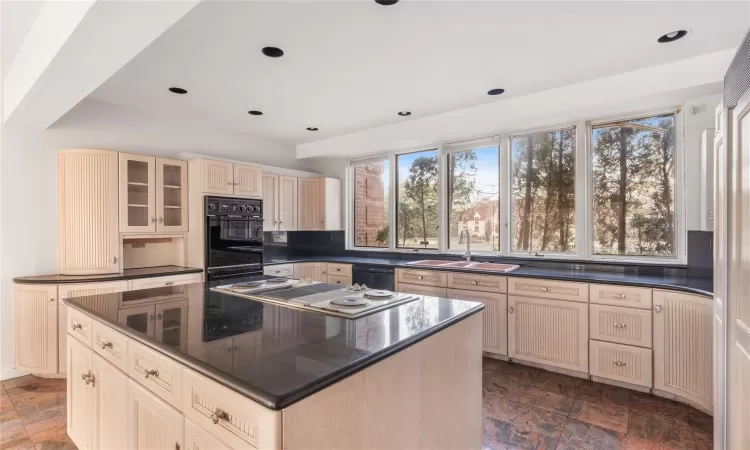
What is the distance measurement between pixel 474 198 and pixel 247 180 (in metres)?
2.70

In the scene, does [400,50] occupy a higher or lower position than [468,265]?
higher

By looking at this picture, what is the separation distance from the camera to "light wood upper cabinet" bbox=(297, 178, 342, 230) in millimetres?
5258

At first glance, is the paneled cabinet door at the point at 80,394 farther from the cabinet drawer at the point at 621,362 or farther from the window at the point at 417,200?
the window at the point at 417,200

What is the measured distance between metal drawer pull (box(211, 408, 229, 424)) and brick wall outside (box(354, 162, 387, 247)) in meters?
4.16

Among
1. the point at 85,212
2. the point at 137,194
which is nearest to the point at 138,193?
the point at 137,194

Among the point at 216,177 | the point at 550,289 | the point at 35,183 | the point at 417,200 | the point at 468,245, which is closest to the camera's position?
the point at 550,289

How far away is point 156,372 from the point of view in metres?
1.36

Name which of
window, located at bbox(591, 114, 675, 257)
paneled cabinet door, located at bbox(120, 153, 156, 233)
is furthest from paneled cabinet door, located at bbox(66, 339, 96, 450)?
window, located at bbox(591, 114, 675, 257)

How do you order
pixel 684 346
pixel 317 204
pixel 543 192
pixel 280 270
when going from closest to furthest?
pixel 684 346, pixel 543 192, pixel 280 270, pixel 317 204

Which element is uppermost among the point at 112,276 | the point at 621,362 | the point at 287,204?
the point at 287,204

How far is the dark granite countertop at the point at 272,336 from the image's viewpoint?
1008 mm

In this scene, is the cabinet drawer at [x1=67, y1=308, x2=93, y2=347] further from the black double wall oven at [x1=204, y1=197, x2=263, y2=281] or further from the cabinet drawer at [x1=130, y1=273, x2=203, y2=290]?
the black double wall oven at [x1=204, y1=197, x2=263, y2=281]

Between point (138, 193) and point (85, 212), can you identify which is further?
point (138, 193)

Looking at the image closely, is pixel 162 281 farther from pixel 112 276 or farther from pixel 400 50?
pixel 400 50
